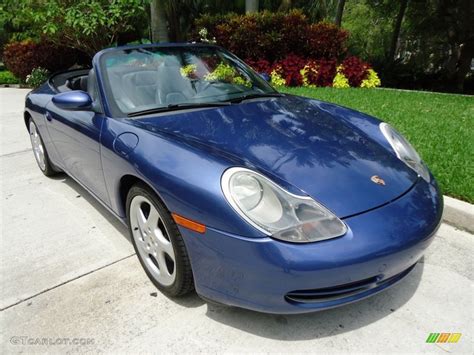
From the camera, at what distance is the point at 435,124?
4887 mm

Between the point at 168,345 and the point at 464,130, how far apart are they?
4282 mm

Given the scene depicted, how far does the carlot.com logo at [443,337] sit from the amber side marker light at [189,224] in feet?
3.89

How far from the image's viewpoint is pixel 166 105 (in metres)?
2.59

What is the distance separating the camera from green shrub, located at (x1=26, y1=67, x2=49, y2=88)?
1354 centimetres

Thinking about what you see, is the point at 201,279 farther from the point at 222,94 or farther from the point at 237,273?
the point at 222,94

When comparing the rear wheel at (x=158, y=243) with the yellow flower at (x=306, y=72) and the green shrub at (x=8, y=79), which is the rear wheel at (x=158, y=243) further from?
the green shrub at (x=8, y=79)

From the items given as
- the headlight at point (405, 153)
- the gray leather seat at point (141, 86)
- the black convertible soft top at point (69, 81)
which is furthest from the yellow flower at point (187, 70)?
the headlight at point (405, 153)

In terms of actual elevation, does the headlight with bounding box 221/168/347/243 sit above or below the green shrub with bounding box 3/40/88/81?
above

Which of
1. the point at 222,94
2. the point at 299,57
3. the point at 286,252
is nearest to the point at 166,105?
the point at 222,94

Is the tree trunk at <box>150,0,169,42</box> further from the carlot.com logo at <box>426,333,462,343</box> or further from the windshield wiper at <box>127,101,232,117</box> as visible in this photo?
the carlot.com logo at <box>426,333,462,343</box>

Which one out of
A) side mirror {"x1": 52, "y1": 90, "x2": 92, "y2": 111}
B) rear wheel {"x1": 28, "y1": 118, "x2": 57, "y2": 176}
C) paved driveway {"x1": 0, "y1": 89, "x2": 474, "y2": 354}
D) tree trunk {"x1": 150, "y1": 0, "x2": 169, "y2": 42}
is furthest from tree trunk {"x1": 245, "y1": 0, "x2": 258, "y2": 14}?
paved driveway {"x1": 0, "y1": 89, "x2": 474, "y2": 354}

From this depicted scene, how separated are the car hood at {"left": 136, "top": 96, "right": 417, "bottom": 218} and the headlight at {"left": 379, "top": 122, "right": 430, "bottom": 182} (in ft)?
0.32

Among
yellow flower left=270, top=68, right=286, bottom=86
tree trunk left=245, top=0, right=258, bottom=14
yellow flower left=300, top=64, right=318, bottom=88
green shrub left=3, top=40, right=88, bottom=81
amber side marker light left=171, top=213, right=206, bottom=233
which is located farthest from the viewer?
green shrub left=3, top=40, right=88, bottom=81

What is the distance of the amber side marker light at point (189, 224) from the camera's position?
175 centimetres
